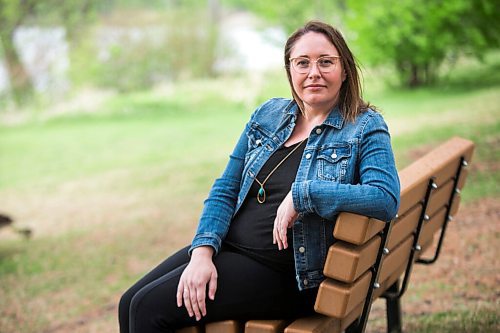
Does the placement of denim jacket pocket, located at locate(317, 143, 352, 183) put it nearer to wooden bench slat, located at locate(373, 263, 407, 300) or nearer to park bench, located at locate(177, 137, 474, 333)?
park bench, located at locate(177, 137, 474, 333)

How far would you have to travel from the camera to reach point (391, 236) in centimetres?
251

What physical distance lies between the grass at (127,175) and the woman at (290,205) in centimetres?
128

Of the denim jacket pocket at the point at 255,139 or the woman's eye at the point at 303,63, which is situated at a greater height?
the woman's eye at the point at 303,63

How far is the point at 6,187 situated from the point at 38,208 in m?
1.65

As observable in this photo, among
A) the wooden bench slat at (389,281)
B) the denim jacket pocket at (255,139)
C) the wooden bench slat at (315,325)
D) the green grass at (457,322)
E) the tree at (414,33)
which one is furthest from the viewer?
the tree at (414,33)

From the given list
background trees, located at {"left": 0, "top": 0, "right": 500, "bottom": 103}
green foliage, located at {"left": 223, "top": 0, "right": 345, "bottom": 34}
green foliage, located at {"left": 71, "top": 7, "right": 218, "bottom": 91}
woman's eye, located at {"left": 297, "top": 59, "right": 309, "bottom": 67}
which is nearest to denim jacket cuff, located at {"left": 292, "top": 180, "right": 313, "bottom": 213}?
woman's eye, located at {"left": 297, "top": 59, "right": 309, "bottom": 67}

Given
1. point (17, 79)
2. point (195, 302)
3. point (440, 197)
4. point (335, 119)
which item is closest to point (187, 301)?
point (195, 302)

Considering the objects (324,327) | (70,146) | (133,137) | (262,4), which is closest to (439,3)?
(133,137)

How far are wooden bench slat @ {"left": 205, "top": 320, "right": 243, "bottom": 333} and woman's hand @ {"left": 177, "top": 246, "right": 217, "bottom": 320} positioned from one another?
54mm

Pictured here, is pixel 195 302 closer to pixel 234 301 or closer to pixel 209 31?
pixel 234 301

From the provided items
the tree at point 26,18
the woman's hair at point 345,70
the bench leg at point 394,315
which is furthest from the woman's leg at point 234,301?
the tree at point 26,18

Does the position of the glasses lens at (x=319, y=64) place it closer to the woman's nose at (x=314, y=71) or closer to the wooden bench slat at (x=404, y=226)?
the woman's nose at (x=314, y=71)

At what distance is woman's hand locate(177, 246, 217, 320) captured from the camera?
2.29m

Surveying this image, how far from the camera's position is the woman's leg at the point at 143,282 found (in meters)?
2.44
